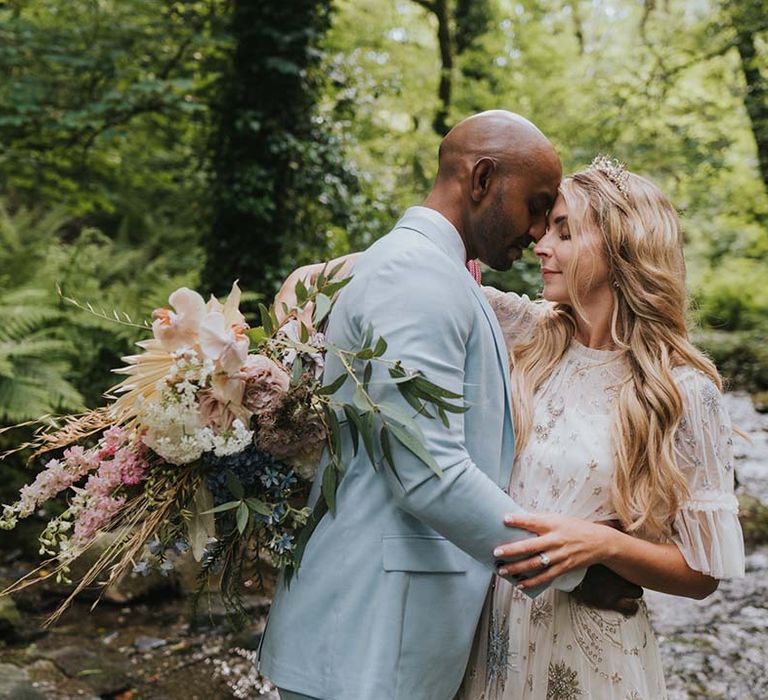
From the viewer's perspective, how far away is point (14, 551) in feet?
18.8

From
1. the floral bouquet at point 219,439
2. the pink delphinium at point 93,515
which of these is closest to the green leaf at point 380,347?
the floral bouquet at point 219,439

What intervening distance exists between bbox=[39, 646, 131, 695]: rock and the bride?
109 inches

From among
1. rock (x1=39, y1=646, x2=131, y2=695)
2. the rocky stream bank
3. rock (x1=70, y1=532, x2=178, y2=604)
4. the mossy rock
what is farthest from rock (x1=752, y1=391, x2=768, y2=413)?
rock (x1=39, y1=646, x2=131, y2=695)

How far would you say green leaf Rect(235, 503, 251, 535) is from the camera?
64.8 inches

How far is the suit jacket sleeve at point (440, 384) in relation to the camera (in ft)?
5.37

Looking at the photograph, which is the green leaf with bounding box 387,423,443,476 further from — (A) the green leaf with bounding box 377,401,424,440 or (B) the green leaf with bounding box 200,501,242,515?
(B) the green leaf with bounding box 200,501,242,515

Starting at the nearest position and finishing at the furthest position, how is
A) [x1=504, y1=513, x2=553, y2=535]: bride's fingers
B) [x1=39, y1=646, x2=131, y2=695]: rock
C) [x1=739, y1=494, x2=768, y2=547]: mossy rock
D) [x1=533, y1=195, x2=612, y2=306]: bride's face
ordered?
[x1=504, y1=513, x2=553, y2=535]: bride's fingers, [x1=533, y1=195, x2=612, y2=306]: bride's face, [x1=39, y1=646, x2=131, y2=695]: rock, [x1=739, y1=494, x2=768, y2=547]: mossy rock

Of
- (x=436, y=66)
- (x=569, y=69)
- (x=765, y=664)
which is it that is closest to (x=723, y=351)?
(x=569, y=69)

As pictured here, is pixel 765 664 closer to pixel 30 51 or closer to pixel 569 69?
pixel 30 51

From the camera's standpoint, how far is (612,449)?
2146mm

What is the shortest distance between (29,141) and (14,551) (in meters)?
3.30

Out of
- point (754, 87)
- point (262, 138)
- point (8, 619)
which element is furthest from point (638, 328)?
point (754, 87)

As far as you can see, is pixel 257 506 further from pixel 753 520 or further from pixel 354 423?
pixel 753 520

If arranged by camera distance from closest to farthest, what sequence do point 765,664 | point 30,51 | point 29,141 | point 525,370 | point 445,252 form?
point 445,252 → point 525,370 → point 765,664 → point 30,51 → point 29,141
